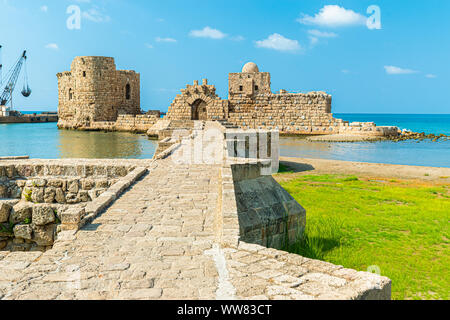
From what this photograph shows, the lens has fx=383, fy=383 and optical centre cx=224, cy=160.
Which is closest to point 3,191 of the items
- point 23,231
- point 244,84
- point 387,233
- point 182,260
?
point 23,231

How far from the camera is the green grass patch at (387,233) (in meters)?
5.31

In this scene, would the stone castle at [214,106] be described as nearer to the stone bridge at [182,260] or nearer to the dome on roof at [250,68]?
the dome on roof at [250,68]

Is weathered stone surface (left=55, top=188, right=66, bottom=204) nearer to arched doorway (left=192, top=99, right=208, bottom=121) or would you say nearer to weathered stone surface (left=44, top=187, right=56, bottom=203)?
weathered stone surface (left=44, top=187, right=56, bottom=203)

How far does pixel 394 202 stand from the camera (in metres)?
10.0

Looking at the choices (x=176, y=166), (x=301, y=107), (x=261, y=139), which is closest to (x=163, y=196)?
(x=176, y=166)

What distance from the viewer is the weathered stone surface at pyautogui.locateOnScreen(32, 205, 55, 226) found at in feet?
22.5

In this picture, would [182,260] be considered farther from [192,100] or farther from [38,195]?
[192,100]

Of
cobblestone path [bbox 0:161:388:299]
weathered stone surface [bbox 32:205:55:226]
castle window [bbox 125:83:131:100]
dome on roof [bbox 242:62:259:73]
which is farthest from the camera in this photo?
castle window [bbox 125:83:131:100]

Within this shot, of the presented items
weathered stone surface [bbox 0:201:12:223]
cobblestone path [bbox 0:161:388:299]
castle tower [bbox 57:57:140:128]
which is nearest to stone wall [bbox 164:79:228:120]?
castle tower [bbox 57:57:140:128]

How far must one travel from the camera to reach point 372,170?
17.2 m

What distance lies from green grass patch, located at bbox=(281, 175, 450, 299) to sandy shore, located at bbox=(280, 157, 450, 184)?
3.65 m

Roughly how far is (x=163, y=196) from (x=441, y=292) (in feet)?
13.7
